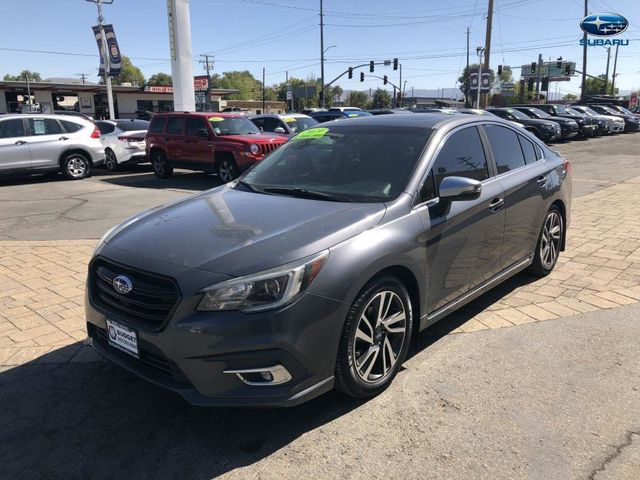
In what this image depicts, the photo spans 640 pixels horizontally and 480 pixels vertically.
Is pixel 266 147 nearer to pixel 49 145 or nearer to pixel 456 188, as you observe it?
pixel 49 145

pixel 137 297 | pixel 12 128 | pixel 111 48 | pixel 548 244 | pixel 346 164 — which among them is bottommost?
pixel 548 244

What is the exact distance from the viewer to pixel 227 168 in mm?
12625

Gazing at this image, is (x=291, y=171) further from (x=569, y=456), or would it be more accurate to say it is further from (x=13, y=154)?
(x=13, y=154)

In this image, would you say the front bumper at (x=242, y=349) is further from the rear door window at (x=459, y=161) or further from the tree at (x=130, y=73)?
the tree at (x=130, y=73)

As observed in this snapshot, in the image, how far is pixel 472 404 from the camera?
128 inches

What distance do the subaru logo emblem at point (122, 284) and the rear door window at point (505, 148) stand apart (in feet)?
10.1

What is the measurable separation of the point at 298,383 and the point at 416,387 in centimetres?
101

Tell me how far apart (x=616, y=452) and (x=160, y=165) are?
519 inches

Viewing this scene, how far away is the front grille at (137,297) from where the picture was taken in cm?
279

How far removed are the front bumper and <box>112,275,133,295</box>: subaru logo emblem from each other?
25 cm

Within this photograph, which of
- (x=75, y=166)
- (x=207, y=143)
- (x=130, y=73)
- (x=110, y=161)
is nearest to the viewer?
(x=207, y=143)

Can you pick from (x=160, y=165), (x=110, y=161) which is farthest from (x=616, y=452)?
(x=110, y=161)

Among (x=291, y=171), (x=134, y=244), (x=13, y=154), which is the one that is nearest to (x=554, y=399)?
(x=291, y=171)

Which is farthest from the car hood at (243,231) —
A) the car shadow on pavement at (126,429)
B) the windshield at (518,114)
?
the windshield at (518,114)
